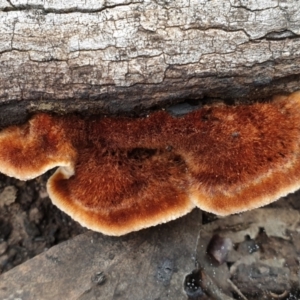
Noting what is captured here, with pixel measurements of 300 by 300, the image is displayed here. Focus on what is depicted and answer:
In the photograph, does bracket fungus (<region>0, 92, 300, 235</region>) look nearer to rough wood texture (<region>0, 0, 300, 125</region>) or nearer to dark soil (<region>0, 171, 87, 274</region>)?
rough wood texture (<region>0, 0, 300, 125</region>)

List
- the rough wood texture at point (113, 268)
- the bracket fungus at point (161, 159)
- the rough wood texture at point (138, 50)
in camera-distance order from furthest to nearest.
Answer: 1. the rough wood texture at point (113, 268)
2. the bracket fungus at point (161, 159)
3. the rough wood texture at point (138, 50)

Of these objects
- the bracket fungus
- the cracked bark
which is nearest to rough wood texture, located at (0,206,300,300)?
the bracket fungus

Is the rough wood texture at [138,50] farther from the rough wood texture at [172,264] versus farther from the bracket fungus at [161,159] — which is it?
the rough wood texture at [172,264]

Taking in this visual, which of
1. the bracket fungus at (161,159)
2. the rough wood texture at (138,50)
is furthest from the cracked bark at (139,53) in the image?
the bracket fungus at (161,159)

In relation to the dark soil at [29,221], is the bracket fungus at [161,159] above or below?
above

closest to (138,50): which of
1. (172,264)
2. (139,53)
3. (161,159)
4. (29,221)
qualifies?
(139,53)

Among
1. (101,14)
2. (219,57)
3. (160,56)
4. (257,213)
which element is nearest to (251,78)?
(219,57)

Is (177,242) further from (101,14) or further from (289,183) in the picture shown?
(101,14)
